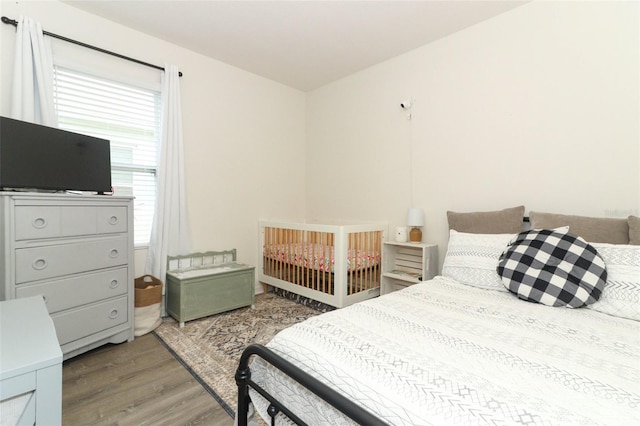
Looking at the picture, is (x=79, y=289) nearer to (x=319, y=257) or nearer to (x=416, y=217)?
(x=319, y=257)

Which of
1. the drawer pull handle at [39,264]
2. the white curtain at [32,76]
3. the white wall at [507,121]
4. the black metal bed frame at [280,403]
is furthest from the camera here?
the white curtain at [32,76]

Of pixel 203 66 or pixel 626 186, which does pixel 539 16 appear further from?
pixel 203 66

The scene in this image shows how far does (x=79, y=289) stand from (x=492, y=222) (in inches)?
110

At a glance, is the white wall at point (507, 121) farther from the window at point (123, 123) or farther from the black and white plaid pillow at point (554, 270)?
the window at point (123, 123)

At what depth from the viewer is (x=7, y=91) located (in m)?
2.07

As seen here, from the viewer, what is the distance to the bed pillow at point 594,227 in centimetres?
168

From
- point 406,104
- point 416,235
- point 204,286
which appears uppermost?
point 406,104

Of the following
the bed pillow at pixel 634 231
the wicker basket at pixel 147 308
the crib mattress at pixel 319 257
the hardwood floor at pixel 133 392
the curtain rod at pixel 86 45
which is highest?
the curtain rod at pixel 86 45

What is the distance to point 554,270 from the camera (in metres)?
1.53

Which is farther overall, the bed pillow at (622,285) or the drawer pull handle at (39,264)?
the drawer pull handle at (39,264)

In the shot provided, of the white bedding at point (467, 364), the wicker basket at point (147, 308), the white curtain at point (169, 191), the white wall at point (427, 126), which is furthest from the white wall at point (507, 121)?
the wicker basket at point (147, 308)

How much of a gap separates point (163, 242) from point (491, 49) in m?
3.12

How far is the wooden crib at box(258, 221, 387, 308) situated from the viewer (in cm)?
265

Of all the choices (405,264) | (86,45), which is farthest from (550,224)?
(86,45)
